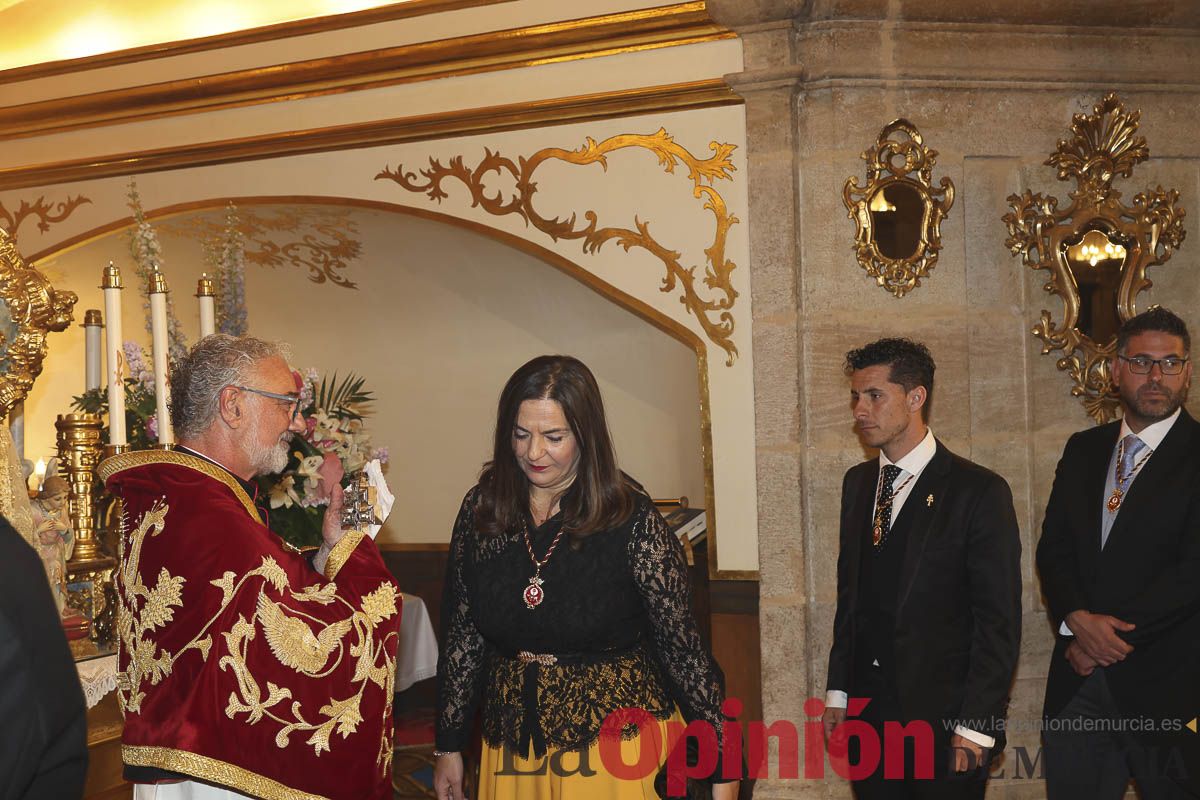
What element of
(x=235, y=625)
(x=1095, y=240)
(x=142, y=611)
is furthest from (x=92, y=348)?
(x=1095, y=240)

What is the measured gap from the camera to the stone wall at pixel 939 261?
4.36m

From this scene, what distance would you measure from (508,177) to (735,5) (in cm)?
117

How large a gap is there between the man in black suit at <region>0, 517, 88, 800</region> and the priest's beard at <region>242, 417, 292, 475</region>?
40.1 inches

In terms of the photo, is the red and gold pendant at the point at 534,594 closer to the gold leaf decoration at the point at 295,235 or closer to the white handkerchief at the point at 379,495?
the white handkerchief at the point at 379,495

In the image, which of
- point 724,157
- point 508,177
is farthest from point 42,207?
point 724,157

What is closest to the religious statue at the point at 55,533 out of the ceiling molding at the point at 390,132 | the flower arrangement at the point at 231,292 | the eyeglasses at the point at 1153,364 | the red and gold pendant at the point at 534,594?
the red and gold pendant at the point at 534,594

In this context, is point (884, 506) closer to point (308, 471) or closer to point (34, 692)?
point (308, 471)

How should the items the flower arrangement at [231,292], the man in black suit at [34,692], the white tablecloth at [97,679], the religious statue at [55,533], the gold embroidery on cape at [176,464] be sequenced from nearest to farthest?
the man in black suit at [34,692], the gold embroidery on cape at [176,464], the white tablecloth at [97,679], the religious statue at [55,533], the flower arrangement at [231,292]

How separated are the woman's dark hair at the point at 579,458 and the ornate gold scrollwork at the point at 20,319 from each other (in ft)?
3.28

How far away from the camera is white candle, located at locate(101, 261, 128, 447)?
9.38 ft

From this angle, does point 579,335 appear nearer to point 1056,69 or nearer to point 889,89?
point 889,89

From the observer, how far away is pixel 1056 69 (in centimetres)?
444

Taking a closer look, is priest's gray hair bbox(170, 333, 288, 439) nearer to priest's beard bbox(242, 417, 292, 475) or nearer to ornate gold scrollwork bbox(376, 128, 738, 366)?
priest's beard bbox(242, 417, 292, 475)

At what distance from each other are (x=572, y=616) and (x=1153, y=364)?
2.09 meters
